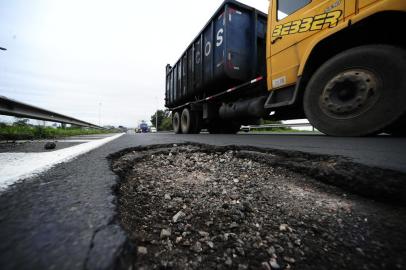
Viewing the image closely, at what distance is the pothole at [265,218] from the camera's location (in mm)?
773

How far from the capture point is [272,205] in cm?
116

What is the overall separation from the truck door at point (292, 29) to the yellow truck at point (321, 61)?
0.01 metres

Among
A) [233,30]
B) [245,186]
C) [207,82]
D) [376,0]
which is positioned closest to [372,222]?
[245,186]

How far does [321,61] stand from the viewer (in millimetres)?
3404

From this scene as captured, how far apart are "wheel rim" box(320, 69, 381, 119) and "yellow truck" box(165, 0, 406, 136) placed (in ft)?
0.03

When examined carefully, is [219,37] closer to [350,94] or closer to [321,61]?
[321,61]

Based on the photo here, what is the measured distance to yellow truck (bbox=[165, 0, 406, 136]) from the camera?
256cm

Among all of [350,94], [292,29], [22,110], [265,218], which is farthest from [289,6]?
[22,110]

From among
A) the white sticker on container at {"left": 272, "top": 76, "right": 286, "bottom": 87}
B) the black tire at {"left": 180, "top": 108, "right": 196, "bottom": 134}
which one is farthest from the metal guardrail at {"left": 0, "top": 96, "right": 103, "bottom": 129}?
the white sticker on container at {"left": 272, "top": 76, "right": 286, "bottom": 87}

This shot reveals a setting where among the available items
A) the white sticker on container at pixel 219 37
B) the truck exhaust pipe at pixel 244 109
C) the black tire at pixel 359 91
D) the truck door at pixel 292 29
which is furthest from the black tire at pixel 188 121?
the black tire at pixel 359 91

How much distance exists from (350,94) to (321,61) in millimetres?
816

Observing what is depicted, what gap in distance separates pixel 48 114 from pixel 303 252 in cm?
822

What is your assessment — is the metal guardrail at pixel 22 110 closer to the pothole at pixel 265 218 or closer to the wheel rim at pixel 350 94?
the pothole at pixel 265 218

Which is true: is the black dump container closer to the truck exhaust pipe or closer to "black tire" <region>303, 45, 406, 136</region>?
the truck exhaust pipe
